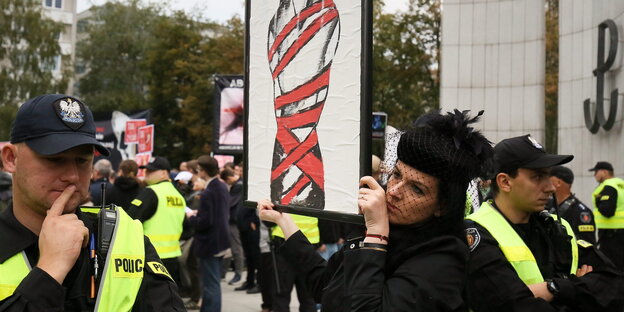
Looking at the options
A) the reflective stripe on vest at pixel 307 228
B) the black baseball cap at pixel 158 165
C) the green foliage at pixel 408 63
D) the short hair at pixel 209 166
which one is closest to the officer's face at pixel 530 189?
the reflective stripe on vest at pixel 307 228

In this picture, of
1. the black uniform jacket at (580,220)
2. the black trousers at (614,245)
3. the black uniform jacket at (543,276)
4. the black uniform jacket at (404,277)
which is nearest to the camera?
the black uniform jacket at (404,277)

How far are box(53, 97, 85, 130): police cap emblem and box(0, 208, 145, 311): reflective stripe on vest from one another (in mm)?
324

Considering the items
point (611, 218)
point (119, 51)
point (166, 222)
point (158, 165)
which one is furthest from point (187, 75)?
point (166, 222)

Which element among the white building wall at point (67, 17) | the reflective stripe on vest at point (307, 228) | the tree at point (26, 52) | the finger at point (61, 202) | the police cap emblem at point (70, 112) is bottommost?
the reflective stripe on vest at point (307, 228)

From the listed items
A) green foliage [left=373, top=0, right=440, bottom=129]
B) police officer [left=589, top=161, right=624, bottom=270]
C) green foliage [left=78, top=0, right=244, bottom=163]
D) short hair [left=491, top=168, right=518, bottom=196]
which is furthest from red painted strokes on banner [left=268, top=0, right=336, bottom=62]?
green foliage [left=78, top=0, right=244, bottom=163]

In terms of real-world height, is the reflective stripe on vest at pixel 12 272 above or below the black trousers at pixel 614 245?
above

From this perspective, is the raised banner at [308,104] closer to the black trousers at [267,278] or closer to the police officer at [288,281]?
the police officer at [288,281]

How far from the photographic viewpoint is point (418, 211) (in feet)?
9.05

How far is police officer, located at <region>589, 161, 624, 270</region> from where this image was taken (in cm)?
1143

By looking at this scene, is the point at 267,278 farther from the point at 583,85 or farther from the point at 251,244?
the point at 583,85

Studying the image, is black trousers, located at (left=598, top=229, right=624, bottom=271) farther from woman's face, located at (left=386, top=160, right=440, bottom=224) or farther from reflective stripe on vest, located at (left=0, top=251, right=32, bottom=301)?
reflective stripe on vest, located at (left=0, top=251, right=32, bottom=301)

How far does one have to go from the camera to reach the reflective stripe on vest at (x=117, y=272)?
239 centimetres

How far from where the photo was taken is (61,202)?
7.98ft

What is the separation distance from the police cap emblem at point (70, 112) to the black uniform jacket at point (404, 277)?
1015 mm
